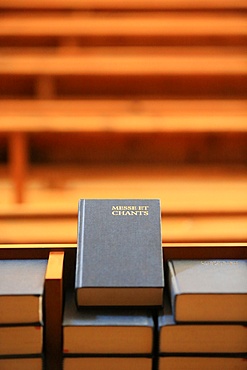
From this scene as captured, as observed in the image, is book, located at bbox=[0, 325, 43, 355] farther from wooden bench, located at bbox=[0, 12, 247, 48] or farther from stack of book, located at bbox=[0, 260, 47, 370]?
wooden bench, located at bbox=[0, 12, 247, 48]

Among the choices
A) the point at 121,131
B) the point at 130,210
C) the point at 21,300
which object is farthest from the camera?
the point at 121,131

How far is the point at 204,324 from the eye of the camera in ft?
3.98

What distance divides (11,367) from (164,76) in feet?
4.54

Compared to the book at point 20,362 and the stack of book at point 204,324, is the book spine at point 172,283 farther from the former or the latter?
the book at point 20,362

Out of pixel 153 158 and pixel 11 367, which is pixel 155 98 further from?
pixel 11 367

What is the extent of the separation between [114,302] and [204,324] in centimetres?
20

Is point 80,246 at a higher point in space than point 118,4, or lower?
lower

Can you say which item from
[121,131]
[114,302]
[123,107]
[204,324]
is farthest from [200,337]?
[123,107]

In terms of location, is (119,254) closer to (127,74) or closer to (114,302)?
(114,302)

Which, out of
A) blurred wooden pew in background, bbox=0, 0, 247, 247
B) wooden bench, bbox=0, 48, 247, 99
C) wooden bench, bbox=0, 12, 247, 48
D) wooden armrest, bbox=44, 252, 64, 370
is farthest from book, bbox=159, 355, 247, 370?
wooden bench, bbox=0, 12, 247, 48

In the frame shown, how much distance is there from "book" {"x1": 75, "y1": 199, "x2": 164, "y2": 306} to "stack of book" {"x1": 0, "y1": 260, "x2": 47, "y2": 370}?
0.33ft

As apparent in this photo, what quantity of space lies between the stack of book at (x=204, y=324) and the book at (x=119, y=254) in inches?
2.2

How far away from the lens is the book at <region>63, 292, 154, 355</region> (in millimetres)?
1201

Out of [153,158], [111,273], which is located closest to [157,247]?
[111,273]
